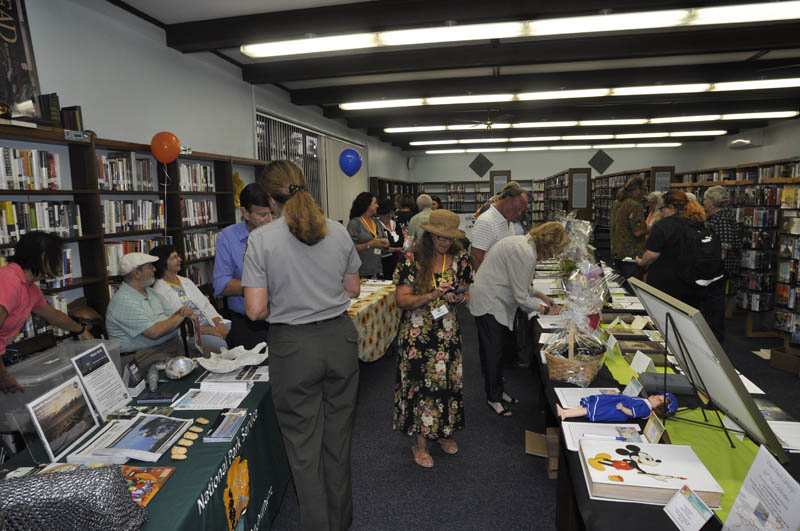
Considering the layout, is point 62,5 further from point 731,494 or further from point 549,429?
point 731,494

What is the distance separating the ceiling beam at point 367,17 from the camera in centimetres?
381

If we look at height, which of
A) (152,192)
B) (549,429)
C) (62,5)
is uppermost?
(62,5)

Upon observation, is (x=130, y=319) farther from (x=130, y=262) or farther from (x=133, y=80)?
(x=133, y=80)

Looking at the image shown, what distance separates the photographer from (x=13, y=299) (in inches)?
102

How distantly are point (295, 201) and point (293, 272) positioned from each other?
0.28 metres

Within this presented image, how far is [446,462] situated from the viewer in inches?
114

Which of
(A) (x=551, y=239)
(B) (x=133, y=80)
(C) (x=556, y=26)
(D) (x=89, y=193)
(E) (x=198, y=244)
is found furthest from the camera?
(E) (x=198, y=244)

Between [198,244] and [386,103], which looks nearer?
[198,244]

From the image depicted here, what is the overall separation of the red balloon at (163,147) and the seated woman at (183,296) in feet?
4.06

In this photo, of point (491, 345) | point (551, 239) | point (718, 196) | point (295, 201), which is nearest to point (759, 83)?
point (718, 196)

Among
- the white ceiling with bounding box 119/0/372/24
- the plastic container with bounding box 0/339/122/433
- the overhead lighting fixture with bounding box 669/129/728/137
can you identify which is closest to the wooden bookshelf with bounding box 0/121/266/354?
the plastic container with bounding box 0/339/122/433

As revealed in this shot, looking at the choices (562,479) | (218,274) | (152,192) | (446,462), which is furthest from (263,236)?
(152,192)

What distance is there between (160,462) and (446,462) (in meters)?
1.81

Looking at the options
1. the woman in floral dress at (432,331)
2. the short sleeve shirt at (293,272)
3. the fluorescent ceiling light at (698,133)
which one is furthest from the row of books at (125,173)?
the fluorescent ceiling light at (698,133)
